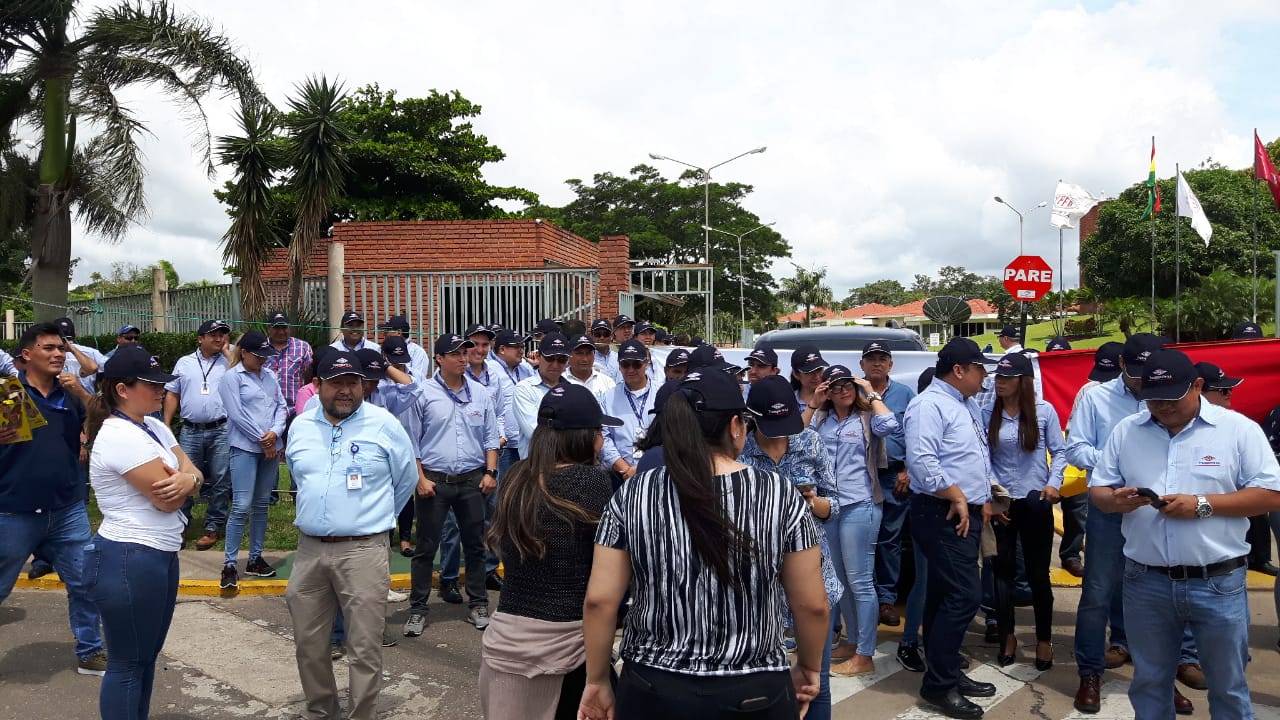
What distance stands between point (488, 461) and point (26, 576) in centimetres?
432

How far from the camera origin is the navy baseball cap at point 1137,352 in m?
5.61

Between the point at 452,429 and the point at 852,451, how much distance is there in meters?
2.87

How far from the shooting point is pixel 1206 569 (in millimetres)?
4172

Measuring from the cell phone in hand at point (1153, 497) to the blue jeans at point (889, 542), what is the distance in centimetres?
261

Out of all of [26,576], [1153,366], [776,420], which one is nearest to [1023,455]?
[1153,366]

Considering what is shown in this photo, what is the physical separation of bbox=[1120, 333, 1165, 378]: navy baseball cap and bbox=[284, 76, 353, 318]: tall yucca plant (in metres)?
11.2

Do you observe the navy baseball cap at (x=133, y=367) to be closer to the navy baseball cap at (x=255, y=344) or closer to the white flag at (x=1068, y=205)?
the navy baseball cap at (x=255, y=344)

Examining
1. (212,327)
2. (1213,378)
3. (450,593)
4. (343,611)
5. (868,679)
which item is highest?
(212,327)

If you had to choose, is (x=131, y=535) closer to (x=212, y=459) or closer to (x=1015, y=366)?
(x=212, y=459)

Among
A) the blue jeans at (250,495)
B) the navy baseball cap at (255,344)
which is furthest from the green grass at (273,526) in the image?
the navy baseball cap at (255,344)

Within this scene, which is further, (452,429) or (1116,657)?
(452,429)

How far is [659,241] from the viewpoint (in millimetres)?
55438

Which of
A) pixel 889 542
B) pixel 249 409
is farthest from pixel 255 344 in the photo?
pixel 889 542

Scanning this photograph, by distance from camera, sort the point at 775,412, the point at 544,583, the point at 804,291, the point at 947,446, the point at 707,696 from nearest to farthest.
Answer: the point at 707,696 < the point at 544,583 < the point at 775,412 < the point at 947,446 < the point at 804,291
